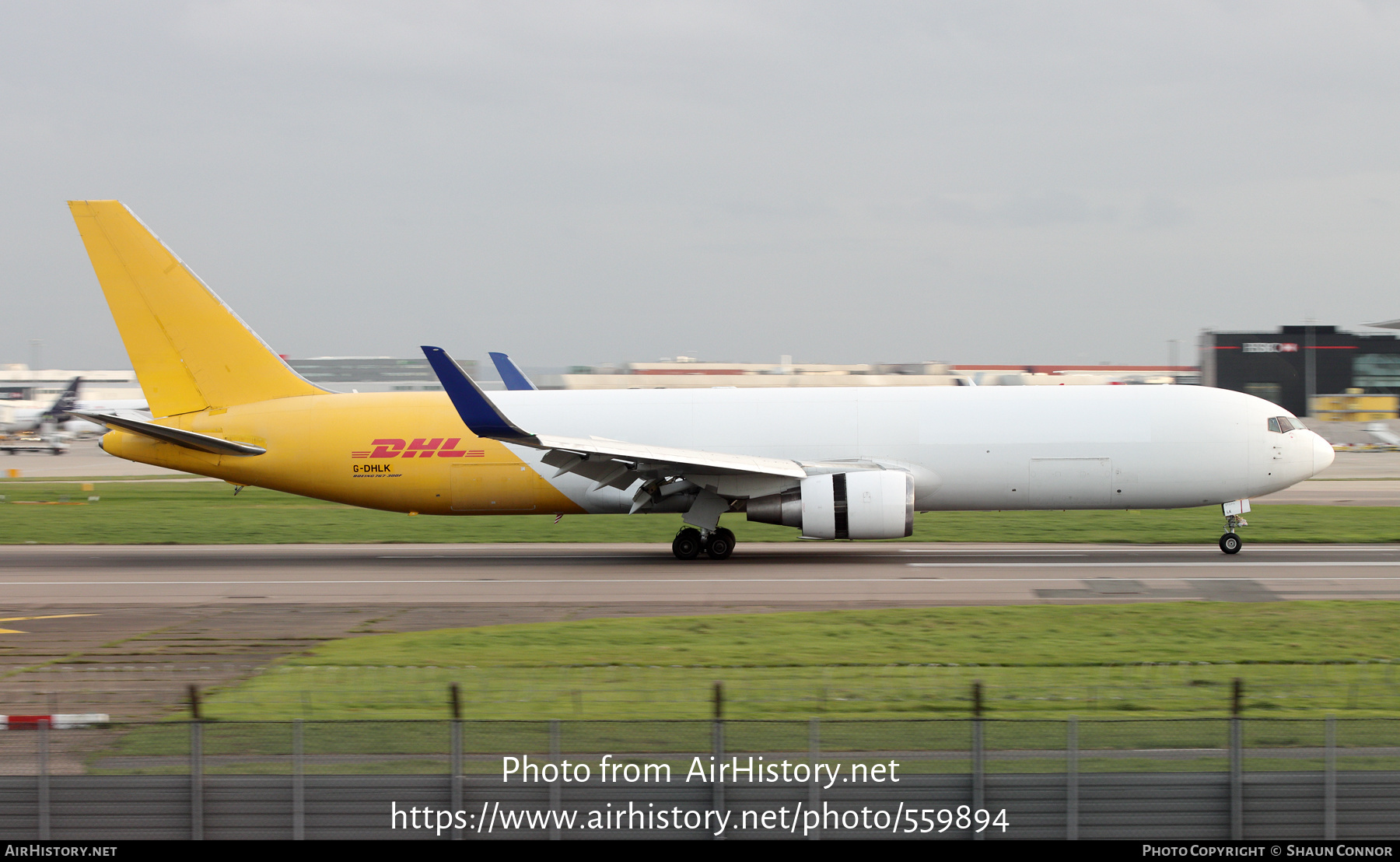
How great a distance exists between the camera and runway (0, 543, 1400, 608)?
786 inches

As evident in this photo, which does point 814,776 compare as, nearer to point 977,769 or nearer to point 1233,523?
point 977,769

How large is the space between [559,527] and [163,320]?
40.3 ft

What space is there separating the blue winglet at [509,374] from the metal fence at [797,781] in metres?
25.4

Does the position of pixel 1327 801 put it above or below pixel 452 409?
below

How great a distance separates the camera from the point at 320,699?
38.3ft

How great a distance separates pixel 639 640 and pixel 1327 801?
951 cm

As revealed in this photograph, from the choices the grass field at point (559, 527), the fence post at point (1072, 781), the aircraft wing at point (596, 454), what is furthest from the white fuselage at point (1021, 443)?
the fence post at point (1072, 781)

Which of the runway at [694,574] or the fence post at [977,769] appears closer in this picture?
the fence post at [977,769]

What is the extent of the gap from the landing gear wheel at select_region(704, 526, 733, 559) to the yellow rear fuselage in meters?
3.11

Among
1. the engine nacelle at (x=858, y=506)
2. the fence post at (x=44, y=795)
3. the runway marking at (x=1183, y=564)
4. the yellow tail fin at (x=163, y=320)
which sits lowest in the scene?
the runway marking at (x=1183, y=564)

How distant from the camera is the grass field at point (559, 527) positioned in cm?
2964

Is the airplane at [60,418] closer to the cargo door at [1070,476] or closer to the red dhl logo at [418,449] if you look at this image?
the red dhl logo at [418,449]
